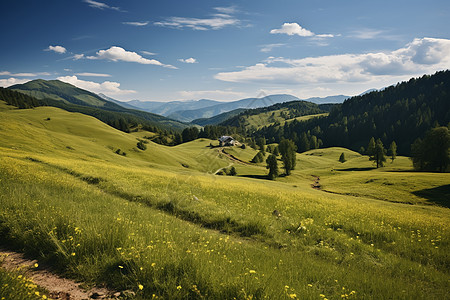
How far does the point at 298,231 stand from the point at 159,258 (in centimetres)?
791

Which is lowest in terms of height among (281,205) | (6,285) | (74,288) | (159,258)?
(281,205)

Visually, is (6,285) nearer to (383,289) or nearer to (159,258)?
(159,258)

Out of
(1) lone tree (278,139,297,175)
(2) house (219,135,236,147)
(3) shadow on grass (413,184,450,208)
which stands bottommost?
(3) shadow on grass (413,184,450,208)

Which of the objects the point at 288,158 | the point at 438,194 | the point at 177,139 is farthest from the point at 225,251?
the point at 177,139

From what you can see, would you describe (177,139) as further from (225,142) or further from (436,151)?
(436,151)

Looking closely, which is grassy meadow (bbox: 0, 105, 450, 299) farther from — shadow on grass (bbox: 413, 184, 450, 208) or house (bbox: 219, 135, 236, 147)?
house (bbox: 219, 135, 236, 147)

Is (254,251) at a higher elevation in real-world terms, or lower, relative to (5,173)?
lower

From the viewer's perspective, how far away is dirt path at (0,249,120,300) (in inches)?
205

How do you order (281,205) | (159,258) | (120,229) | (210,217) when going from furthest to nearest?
(281,205) < (210,217) < (120,229) < (159,258)

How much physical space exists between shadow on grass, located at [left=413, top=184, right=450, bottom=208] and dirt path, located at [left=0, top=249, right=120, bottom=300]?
155ft

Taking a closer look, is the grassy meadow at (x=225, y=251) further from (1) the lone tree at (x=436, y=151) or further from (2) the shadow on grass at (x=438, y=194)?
(1) the lone tree at (x=436, y=151)

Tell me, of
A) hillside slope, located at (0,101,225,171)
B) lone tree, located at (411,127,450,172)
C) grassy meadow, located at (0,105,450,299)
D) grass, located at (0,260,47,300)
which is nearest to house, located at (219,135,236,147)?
hillside slope, located at (0,101,225,171)

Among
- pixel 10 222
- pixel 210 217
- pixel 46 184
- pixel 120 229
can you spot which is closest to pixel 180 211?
pixel 210 217

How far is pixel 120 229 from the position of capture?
7504mm
